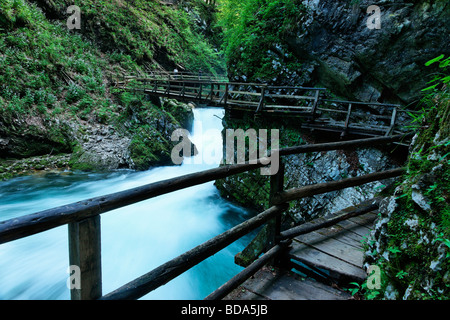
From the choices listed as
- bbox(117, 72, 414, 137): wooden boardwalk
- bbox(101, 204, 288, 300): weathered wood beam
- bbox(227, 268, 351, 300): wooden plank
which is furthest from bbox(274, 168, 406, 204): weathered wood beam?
bbox(117, 72, 414, 137): wooden boardwalk

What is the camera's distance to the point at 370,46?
9.22 m

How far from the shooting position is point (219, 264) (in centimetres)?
687

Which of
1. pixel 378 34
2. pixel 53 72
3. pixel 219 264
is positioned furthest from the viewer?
pixel 53 72

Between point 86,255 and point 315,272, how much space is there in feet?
8.10

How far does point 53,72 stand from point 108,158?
20.1 ft

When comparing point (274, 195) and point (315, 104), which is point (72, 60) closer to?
point (315, 104)

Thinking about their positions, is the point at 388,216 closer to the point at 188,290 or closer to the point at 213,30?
the point at 188,290

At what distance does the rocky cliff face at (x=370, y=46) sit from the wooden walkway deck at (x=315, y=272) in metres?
8.55

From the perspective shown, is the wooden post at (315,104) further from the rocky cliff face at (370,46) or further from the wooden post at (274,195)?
the wooden post at (274,195)

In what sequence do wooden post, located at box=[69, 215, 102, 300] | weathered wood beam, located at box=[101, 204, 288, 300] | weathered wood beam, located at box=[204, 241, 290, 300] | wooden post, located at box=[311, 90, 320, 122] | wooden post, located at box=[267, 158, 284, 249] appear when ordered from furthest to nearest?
1. wooden post, located at box=[311, 90, 320, 122]
2. wooden post, located at box=[267, 158, 284, 249]
3. weathered wood beam, located at box=[204, 241, 290, 300]
4. weathered wood beam, located at box=[101, 204, 288, 300]
5. wooden post, located at box=[69, 215, 102, 300]

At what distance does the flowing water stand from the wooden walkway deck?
368 cm

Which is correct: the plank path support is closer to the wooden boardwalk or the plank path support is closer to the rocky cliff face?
the wooden boardwalk

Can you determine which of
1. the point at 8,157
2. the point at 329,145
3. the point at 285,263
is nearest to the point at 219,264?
the point at 285,263

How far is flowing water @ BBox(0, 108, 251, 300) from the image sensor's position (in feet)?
17.5
